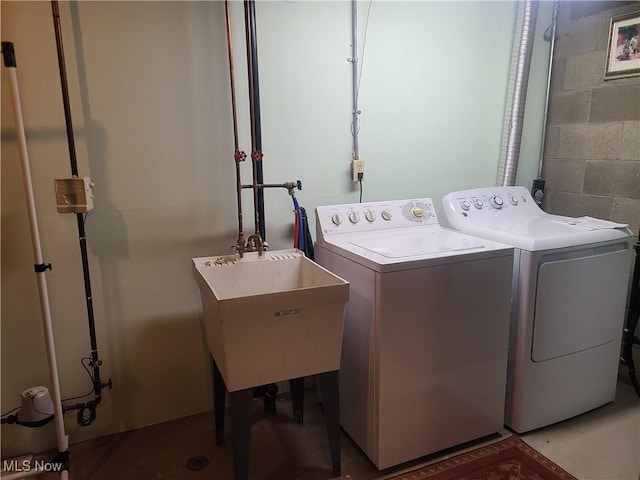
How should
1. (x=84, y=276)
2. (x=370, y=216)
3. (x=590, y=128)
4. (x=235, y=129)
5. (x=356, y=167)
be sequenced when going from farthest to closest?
(x=590, y=128)
(x=356, y=167)
(x=370, y=216)
(x=235, y=129)
(x=84, y=276)

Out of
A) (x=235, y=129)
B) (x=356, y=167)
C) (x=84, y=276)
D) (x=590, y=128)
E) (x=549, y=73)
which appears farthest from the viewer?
(x=549, y=73)

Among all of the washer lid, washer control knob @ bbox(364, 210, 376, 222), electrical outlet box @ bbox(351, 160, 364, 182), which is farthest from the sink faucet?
electrical outlet box @ bbox(351, 160, 364, 182)

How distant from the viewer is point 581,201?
2.56 meters

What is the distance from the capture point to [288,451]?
1.90m

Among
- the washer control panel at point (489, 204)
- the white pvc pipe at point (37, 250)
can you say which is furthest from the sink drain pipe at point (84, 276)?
the washer control panel at point (489, 204)

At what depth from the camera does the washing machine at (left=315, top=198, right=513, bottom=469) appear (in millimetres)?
1633

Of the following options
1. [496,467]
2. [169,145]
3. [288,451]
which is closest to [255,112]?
[169,145]

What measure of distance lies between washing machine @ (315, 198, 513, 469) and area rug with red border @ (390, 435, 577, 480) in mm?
66

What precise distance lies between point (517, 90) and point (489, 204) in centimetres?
74

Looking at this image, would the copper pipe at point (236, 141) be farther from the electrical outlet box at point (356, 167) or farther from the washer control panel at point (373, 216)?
the electrical outlet box at point (356, 167)

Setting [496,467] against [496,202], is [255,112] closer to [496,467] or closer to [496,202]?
[496,202]

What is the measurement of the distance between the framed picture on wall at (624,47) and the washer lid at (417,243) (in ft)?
4.34

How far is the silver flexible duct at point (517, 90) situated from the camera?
242 centimetres

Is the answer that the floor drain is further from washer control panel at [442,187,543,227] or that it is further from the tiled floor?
washer control panel at [442,187,543,227]
